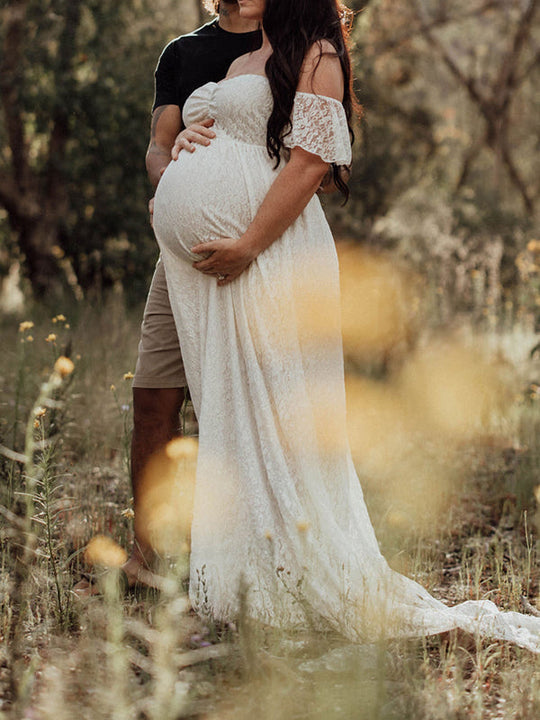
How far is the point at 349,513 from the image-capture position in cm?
263

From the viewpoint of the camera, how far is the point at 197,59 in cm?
291

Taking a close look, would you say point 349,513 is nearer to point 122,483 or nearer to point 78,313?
point 122,483

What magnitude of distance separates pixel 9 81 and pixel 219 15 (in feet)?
17.8

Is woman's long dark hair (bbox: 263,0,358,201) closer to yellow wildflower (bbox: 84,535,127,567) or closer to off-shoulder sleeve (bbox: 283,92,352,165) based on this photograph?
off-shoulder sleeve (bbox: 283,92,352,165)

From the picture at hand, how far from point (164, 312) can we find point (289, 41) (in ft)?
3.09

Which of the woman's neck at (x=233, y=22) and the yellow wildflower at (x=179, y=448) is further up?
the woman's neck at (x=233, y=22)

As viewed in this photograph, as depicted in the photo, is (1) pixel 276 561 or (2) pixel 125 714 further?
(1) pixel 276 561

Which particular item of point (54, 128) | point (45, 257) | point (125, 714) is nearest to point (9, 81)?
point (54, 128)

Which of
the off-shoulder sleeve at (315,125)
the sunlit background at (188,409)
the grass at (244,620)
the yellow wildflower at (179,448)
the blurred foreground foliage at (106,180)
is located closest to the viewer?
the grass at (244,620)

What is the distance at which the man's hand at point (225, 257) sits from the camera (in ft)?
8.13

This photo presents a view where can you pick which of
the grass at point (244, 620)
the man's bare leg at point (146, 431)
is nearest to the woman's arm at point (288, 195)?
the man's bare leg at point (146, 431)

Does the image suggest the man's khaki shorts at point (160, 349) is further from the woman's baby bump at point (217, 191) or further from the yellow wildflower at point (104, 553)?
the yellow wildflower at point (104, 553)

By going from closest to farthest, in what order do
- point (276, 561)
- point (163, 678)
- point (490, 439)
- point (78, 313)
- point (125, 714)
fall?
point (163, 678), point (125, 714), point (276, 561), point (490, 439), point (78, 313)

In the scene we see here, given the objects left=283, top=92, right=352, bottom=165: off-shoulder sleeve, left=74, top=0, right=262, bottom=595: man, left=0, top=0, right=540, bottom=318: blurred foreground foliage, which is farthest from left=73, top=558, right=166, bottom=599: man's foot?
left=0, top=0, right=540, bottom=318: blurred foreground foliage
